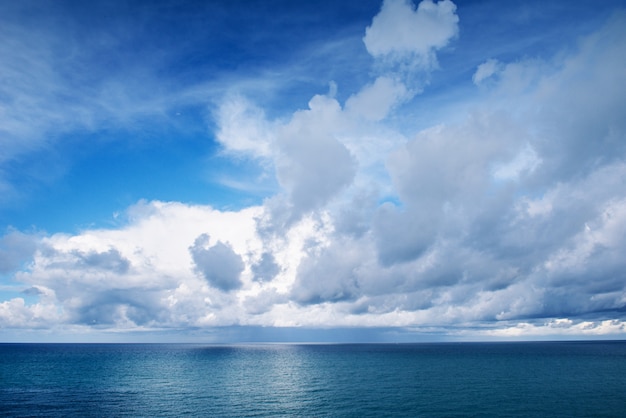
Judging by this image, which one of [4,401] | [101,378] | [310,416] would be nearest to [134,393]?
[4,401]

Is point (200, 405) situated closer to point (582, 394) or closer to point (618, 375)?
point (582, 394)

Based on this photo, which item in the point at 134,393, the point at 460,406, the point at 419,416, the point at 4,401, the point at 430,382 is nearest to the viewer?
the point at 419,416

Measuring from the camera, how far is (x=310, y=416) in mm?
65938

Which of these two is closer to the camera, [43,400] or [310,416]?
[310,416]

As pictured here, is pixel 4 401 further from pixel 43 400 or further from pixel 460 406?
pixel 460 406

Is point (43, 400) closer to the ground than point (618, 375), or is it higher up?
higher up

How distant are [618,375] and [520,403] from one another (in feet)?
233

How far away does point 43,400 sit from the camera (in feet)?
261

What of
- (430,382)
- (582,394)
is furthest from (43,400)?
(582,394)

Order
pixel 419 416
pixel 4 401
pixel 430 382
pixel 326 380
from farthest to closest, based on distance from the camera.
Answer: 1. pixel 326 380
2. pixel 430 382
3. pixel 4 401
4. pixel 419 416

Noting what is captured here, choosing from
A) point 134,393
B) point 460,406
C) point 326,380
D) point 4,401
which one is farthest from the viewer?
point 326,380

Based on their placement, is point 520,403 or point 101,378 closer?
point 520,403

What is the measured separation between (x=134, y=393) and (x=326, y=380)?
1991 inches

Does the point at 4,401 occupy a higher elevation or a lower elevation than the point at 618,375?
higher
